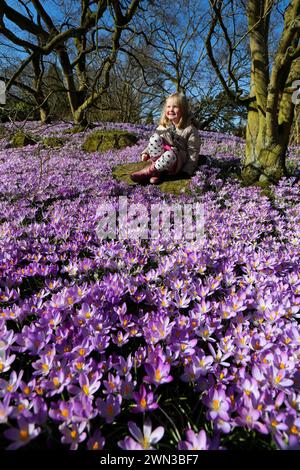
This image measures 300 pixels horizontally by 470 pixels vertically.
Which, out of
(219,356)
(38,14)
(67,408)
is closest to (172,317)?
(219,356)

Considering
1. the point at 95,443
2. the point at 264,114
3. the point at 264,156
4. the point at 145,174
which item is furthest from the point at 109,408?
the point at 264,114

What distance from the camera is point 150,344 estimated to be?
139cm

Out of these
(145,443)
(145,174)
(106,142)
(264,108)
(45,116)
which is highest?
(106,142)

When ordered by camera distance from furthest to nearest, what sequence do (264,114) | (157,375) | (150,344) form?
1. (264,114)
2. (150,344)
3. (157,375)

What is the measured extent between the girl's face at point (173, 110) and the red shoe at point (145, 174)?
3.02 ft

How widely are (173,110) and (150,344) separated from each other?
436cm

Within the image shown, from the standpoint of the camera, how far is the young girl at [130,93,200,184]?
475 cm

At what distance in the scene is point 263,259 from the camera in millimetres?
2148

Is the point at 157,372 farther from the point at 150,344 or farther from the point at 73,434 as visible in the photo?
the point at 73,434

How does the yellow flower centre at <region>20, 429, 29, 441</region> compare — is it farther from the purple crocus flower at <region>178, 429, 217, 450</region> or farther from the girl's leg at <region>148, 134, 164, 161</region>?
the girl's leg at <region>148, 134, 164, 161</region>

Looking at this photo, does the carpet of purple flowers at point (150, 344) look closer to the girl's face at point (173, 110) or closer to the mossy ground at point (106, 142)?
the girl's face at point (173, 110)

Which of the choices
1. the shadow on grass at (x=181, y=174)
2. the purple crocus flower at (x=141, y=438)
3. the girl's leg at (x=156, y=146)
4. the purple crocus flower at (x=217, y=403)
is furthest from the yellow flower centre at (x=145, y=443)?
the girl's leg at (x=156, y=146)

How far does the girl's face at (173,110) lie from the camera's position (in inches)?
195
